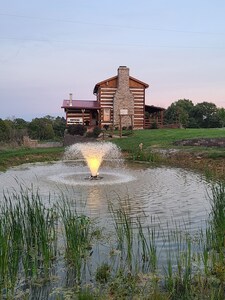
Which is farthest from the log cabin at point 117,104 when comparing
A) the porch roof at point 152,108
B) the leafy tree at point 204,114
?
the leafy tree at point 204,114

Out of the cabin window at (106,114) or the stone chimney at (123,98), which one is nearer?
the stone chimney at (123,98)

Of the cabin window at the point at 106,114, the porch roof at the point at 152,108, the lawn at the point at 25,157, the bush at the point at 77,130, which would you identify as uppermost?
the porch roof at the point at 152,108

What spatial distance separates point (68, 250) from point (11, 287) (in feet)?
4.55

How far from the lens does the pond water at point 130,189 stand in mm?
9798

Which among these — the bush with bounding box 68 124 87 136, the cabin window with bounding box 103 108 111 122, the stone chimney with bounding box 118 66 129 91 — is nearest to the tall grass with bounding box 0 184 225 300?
the bush with bounding box 68 124 87 136

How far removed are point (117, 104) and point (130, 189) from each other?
3363 centimetres

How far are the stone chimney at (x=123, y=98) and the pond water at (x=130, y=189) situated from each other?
2572cm

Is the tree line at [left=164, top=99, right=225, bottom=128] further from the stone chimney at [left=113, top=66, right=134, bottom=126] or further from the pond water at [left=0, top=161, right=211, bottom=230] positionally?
the pond water at [left=0, top=161, right=211, bottom=230]

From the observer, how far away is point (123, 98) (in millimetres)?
46375

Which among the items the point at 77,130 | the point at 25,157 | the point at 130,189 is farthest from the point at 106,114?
the point at 130,189

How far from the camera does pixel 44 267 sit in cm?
578

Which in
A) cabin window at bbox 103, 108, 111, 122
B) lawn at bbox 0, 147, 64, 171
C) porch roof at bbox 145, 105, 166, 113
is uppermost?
porch roof at bbox 145, 105, 166, 113

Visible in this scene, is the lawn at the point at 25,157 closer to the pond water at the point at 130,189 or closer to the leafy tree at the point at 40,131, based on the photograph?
the pond water at the point at 130,189

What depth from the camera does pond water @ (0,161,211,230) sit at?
9798 millimetres
